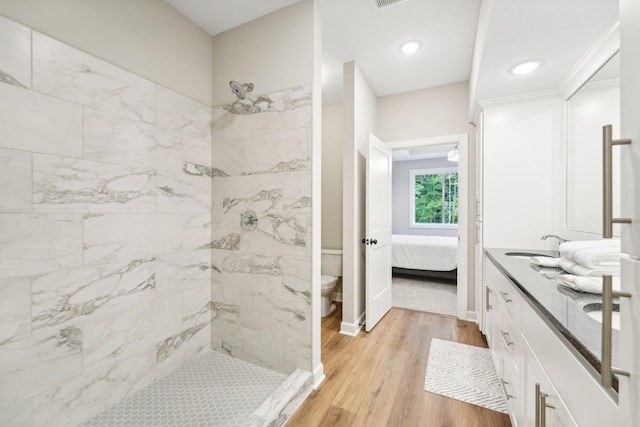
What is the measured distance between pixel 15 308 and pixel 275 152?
1555mm

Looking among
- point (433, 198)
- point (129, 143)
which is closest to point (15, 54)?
point (129, 143)

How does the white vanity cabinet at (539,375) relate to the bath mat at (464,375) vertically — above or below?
above

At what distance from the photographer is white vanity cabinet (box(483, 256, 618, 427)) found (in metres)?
0.65

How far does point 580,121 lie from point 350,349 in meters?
2.46

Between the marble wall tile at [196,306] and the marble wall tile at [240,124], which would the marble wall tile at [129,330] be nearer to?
the marble wall tile at [196,306]

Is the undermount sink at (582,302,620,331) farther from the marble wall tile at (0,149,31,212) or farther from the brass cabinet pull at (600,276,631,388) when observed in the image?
the marble wall tile at (0,149,31,212)

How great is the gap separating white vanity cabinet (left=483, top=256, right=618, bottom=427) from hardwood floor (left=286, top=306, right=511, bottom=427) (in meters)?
0.41

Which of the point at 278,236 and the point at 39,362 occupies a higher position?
the point at 278,236

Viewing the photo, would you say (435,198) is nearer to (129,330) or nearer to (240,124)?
(240,124)

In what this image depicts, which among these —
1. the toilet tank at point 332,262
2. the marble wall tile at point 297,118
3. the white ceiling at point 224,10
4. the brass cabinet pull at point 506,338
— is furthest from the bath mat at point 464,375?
the white ceiling at point 224,10

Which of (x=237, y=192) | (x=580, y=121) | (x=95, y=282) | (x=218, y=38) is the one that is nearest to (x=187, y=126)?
(x=237, y=192)

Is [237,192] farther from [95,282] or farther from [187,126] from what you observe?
[95,282]

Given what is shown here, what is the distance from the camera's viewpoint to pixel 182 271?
1.96m

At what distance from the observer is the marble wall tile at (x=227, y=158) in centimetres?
205
